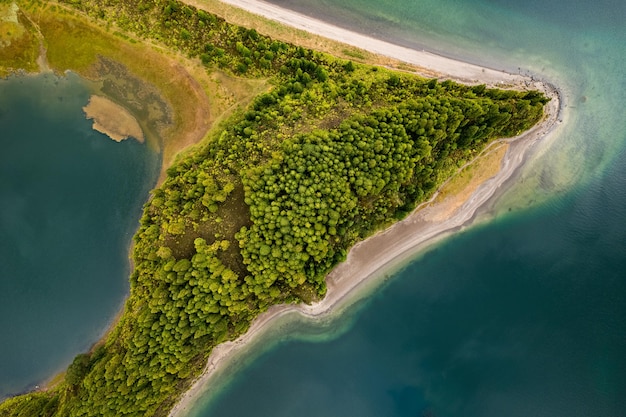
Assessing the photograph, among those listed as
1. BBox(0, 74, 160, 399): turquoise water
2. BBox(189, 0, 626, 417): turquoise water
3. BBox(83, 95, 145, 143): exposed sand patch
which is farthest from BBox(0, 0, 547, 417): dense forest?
BBox(83, 95, 145, 143): exposed sand patch

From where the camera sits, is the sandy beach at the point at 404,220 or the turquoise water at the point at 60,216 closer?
the turquoise water at the point at 60,216

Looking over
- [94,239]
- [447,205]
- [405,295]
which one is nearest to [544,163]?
[447,205]

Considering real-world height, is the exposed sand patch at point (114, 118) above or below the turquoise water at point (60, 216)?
above

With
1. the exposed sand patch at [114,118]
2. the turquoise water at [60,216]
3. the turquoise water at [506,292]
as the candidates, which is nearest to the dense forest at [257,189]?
the turquoise water at [60,216]

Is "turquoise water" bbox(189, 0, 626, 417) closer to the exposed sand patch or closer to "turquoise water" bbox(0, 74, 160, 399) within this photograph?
"turquoise water" bbox(0, 74, 160, 399)

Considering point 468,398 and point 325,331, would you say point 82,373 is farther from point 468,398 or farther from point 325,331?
point 468,398

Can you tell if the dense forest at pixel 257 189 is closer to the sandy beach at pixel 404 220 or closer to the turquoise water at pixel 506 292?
the sandy beach at pixel 404 220
